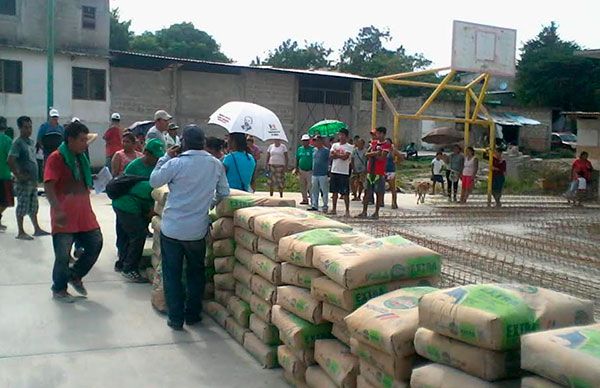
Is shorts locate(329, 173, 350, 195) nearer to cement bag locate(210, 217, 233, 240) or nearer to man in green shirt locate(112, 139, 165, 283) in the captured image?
man in green shirt locate(112, 139, 165, 283)

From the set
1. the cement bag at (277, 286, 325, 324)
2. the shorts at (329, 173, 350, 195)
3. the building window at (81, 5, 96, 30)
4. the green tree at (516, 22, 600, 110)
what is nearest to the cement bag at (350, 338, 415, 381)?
the cement bag at (277, 286, 325, 324)

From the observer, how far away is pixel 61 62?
25906 mm

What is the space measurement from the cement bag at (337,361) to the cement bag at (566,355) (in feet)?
4.15

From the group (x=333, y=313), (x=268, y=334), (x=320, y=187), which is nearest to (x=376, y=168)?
(x=320, y=187)

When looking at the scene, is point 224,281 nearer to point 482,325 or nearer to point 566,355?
point 482,325

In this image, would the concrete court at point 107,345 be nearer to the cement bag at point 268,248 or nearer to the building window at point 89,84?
the cement bag at point 268,248

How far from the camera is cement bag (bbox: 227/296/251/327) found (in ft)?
16.3

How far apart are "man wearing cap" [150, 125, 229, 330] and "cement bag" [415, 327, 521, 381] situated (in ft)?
8.74

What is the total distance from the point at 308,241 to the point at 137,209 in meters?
3.06

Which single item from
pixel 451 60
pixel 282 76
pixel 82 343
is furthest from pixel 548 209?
pixel 282 76

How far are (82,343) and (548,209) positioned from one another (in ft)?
42.4

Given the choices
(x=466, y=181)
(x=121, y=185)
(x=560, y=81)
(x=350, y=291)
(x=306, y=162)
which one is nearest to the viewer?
(x=350, y=291)

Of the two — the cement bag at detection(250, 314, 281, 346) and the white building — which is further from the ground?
the white building

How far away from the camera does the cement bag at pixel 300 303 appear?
394cm
